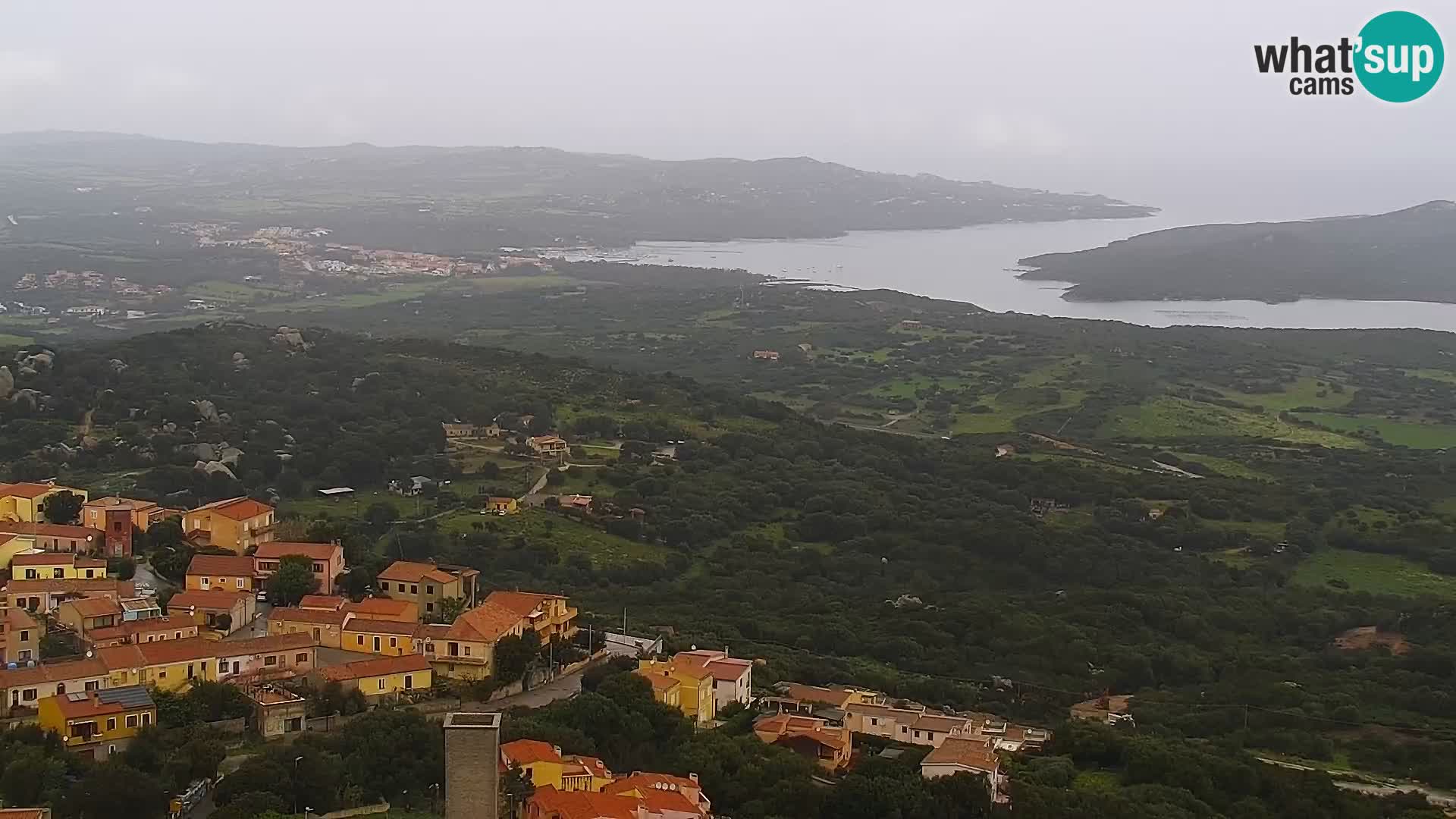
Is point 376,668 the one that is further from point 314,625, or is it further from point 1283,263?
point 1283,263

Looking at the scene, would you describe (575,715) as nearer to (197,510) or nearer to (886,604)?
(197,510)

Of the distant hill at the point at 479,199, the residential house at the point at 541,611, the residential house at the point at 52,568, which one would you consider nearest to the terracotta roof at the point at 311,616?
the residential house at the point at 541,611

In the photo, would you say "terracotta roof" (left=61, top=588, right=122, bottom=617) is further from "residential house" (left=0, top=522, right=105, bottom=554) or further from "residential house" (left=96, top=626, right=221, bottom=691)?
"residential house" (left=0, top=522, right=105, bottom=554)

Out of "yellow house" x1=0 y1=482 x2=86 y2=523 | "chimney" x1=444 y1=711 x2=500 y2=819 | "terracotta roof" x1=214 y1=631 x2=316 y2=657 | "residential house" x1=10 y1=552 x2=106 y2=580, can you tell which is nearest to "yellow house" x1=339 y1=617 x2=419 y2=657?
"terracotta roof" x1=214 y1=631 x2=316 y2=657

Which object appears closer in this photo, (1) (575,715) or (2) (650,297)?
(1) (575,715)

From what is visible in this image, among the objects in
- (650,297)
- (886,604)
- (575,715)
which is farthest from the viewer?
(650,297)

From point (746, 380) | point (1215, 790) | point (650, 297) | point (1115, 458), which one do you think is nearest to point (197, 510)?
point (1215, 790)
